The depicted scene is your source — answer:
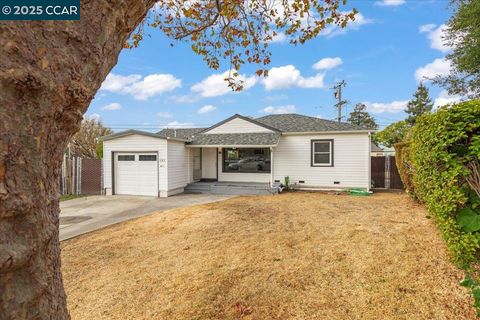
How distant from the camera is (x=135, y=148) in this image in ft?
43.6

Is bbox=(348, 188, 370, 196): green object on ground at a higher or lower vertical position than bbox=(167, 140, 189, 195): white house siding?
lower

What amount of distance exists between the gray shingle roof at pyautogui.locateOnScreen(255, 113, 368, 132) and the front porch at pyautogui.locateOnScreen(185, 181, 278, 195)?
3427mm

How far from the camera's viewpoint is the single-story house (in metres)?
13.2

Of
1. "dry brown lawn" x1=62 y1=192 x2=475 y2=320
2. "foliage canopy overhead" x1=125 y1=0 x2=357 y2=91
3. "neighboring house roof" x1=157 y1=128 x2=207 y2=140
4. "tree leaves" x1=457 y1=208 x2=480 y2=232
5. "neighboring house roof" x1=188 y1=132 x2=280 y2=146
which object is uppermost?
"foliage canopy overhead" x1=125 y1=0 x2=357 y2=91

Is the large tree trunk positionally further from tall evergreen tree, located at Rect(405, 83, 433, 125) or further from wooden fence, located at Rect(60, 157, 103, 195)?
tall evergreen tree, located at Rect(405, 83, 433, 125)

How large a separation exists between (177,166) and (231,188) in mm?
2903

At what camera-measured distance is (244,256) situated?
4.62 meters

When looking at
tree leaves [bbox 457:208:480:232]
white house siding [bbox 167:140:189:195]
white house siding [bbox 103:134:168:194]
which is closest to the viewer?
tree leaves [bbox 457:208:480:232]

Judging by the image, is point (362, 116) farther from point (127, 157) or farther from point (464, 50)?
point (127, 157)

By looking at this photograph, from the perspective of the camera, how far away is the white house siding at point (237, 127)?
15344mm

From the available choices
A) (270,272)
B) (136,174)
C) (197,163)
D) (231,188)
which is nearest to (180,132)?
(197,163)

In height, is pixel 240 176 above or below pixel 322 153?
below

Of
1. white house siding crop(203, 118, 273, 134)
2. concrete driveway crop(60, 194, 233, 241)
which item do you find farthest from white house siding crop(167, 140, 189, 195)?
white house siding crop(203, 118, 273, 134)

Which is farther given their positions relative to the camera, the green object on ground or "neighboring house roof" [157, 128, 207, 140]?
"neighboring house roof" [157, 128, 207, 140]
